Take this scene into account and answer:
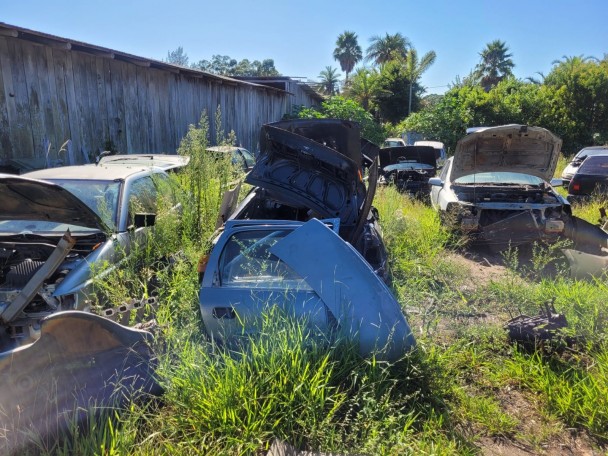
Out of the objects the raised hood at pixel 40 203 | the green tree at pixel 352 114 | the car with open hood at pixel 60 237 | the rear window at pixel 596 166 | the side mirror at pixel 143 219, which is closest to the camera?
the car with open hood at pixel 60 237

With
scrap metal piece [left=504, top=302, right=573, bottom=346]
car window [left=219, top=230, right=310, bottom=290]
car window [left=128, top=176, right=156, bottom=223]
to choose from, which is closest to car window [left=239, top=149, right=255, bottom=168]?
car window [left=128, top=176, right=156, bottom=223]

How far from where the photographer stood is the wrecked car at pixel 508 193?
6125mm

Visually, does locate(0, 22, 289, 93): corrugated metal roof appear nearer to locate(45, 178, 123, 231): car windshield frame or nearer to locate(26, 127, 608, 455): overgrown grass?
locate(45, 178, 123, 231): car windshield frame

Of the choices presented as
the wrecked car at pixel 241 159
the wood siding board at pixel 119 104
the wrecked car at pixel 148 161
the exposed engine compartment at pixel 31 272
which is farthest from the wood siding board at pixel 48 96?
the exposed engine compartment at pixel 31 272

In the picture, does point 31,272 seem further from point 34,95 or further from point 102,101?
point 102,101

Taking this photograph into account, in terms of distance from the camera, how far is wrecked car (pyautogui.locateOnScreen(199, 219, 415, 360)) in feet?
9.46

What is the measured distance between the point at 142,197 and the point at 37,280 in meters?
2.26

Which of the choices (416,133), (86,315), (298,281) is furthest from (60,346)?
(416,133)

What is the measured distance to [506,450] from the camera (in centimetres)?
258

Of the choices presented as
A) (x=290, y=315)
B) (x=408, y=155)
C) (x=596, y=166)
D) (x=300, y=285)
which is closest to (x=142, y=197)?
(x=300, y=285)

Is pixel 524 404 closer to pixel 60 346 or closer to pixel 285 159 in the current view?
pixel 60 346

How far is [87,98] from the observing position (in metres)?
9.52

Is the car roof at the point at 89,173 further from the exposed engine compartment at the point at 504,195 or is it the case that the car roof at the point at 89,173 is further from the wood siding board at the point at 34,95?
the exposed engine compartment at the point at 504,195

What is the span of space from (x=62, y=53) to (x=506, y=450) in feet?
34.3
